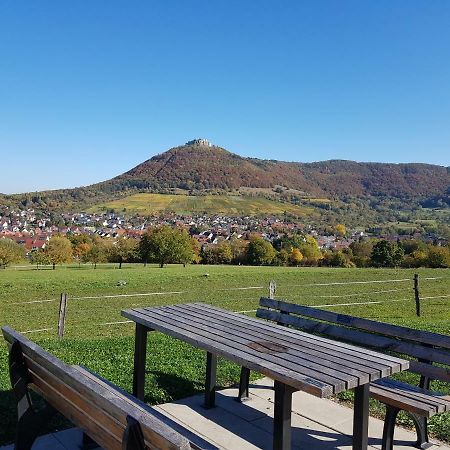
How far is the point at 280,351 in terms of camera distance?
356 centimetres

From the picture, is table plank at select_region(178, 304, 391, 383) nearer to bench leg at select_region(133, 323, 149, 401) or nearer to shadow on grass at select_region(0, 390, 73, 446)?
bench leg at select_region(133, 323, 149, 401)

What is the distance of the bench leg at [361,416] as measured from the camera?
10.7 ft

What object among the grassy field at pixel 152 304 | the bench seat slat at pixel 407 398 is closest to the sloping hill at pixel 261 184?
the grassy field at pixel 152 304

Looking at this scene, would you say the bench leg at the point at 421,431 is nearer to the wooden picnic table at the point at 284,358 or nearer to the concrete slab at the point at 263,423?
the concrete slab at the point at 263,423

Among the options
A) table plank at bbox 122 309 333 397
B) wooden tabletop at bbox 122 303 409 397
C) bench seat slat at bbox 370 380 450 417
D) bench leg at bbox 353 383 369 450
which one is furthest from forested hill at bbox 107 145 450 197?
bench leg at bbox 353 383 369 450

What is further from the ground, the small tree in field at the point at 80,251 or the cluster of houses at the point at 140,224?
the cluster of houses at the point at 140,224

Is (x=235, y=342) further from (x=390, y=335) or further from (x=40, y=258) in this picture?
(x=40, y=258)

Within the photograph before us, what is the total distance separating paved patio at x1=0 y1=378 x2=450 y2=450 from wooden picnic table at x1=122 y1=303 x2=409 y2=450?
611mm

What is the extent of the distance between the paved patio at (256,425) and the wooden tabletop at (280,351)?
0.79 meters

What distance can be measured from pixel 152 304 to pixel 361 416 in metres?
15.7

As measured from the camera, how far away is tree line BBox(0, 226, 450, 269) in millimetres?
48531

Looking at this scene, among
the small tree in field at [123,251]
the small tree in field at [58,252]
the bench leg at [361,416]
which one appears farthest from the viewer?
the small tree in field at [123,251]

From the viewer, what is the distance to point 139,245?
171 feet

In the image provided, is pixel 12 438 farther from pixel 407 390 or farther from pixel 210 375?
pixel 407 390
